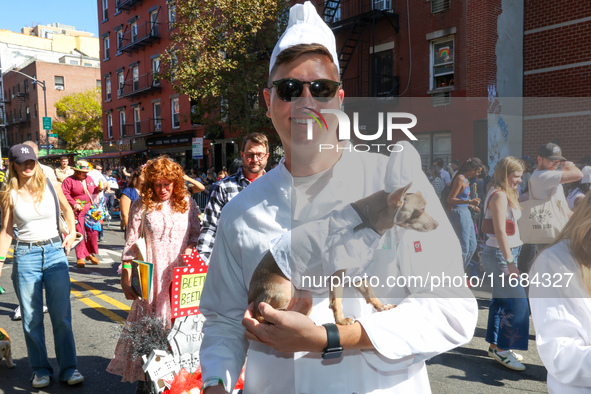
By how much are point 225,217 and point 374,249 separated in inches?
22.4

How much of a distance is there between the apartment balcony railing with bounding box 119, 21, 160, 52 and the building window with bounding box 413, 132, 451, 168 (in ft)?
103

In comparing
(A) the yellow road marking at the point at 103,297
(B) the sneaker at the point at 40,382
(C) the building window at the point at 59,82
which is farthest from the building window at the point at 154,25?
(B) the sneaker at the point at 40,382

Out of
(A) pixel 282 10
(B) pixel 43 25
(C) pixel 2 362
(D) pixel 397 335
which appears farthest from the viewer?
(B) pixel 43 25

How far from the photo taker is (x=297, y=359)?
4.04 feet

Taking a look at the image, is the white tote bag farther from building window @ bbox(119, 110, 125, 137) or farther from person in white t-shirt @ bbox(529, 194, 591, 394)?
building window @ bbox(119, 110, 125, 137)

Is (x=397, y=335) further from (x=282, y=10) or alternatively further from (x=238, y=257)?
(x=282, y=10)

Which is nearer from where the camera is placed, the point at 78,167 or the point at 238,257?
the point at 238,257

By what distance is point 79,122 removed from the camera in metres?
42.2

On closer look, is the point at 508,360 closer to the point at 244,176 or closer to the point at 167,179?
the point at 244,176

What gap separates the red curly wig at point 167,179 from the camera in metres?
3.87

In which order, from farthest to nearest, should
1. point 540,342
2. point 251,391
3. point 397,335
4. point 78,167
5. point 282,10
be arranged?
point 282,10 → point 78,167 → point 540,342 → point 251,391 → point 397,335

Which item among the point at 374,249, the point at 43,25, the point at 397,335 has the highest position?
the point at 43,25

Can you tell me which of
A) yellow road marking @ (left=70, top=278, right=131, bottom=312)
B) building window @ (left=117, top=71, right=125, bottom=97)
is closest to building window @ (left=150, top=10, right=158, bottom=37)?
building window @ (left=117, top=71, right=125, bottom=97)

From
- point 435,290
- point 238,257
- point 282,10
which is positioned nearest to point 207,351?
point 238,257
